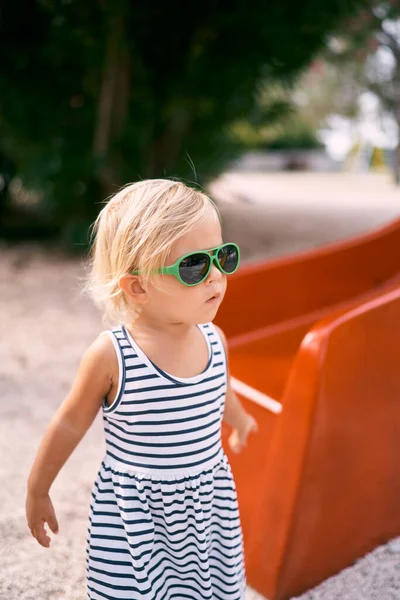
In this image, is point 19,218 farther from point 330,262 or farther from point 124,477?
point 124,477

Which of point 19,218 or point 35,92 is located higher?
point 35,92

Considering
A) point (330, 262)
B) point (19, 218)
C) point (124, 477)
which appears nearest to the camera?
point (124, 477)

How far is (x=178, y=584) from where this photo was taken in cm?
125

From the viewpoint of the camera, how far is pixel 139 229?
1.11 metres

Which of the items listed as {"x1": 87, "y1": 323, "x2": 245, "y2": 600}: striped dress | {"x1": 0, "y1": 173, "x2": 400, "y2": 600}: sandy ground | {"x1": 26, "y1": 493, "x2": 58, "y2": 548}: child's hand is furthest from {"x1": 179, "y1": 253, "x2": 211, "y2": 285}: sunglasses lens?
{"x1": 0, "y1": 173, "x2": 400, "y2": 600}: sandy ground

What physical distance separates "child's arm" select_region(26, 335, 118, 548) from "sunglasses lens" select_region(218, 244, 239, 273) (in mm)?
233

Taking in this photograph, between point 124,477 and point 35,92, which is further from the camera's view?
point 35,92

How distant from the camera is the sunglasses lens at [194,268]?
1103mm

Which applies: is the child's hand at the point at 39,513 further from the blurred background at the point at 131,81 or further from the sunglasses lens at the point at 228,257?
the blurred background at the point at 131,81

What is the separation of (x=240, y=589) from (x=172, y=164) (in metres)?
4.91

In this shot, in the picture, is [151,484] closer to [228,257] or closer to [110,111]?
[228,257]

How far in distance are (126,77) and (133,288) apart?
4.60m

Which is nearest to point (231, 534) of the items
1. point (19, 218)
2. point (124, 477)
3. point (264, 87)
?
point (124, 477)

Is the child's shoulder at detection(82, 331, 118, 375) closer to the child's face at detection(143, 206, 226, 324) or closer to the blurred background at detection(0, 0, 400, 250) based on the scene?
the child's face at detection(143, 206, 226, 324)
